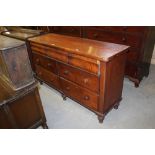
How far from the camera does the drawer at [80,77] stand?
5.34ft

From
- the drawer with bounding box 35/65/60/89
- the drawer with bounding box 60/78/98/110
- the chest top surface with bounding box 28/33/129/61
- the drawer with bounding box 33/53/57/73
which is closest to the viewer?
the chest top surface with bounding box 28/33/129/61

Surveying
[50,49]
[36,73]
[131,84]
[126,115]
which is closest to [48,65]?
[50,49]

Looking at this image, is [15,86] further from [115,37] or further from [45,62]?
[115,37]

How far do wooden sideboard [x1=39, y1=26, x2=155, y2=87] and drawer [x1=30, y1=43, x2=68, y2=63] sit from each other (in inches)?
38.3

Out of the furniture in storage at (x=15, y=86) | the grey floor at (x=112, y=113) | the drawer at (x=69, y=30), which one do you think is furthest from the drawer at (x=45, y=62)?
the drawer at (x=69, y=30)

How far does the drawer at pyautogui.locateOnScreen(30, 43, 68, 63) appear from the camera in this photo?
180 centimetres

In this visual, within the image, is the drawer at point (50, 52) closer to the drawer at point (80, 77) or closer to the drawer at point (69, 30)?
the drawer at point (80, 77)

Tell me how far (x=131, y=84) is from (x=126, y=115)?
0.81 m

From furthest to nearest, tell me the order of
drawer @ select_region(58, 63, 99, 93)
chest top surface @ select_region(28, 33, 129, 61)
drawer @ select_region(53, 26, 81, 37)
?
drawer @ select_region(53, 26, 81, 37) < drawer @ select_region(58, 63, 99, 93) < chest top surface @ select_region(28, 33, 129, 61)

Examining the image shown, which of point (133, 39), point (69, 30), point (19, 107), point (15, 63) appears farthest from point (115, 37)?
point (19, 107)

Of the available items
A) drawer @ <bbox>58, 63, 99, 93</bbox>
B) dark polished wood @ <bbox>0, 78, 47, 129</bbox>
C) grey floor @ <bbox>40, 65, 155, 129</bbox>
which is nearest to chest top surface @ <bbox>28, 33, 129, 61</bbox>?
drawer @ <bbox>58, 63, 99, 93</bbox>

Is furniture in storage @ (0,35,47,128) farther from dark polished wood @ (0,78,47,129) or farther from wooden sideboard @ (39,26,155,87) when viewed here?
wooden sideboard @ (39,26,155,87)

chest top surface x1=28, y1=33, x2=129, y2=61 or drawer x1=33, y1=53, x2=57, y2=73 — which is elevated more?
chest top surface x1=28, y1=33, x2=129, y2=61

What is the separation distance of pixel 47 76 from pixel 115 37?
129 centimetres
